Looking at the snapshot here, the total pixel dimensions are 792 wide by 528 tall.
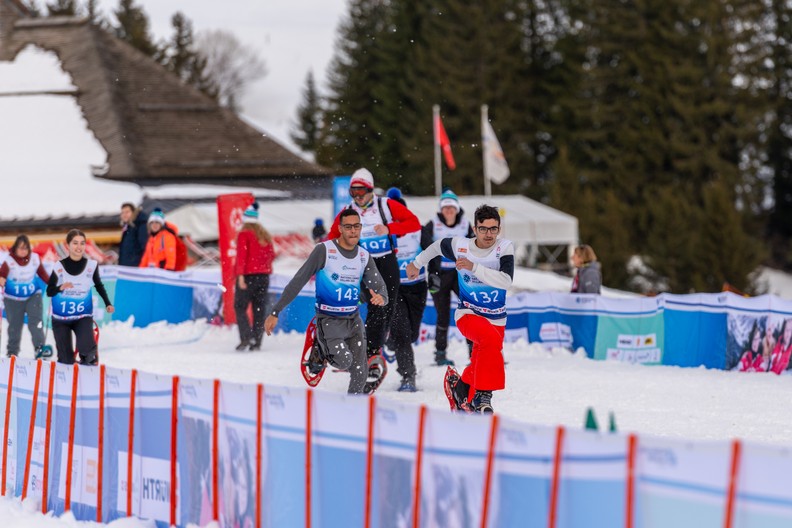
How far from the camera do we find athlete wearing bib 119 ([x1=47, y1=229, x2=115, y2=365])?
32.9 feet

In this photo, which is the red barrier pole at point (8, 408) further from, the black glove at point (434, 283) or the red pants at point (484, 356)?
the black glove at point (434, 283)

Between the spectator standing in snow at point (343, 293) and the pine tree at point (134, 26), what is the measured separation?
63.1 metres

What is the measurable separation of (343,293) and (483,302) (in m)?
1.17

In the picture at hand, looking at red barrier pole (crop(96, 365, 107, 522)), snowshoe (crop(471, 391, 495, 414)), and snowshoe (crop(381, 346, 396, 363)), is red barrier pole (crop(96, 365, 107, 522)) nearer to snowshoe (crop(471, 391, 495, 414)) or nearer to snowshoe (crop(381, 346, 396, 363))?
snowshoe (crop(471, 391, 495, 414))

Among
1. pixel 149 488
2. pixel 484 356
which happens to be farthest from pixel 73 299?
pixel 149 488

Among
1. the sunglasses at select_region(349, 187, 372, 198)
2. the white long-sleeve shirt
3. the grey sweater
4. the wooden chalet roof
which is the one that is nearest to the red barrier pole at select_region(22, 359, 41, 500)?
the grey sweater

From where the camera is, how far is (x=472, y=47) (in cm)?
5453

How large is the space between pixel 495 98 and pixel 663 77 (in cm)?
803

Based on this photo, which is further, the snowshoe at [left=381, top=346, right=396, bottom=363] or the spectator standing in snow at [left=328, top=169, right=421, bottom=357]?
the snowshoe at [left=381, top=346, right=396, bottom=363]

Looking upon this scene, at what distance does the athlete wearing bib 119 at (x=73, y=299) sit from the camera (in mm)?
10031

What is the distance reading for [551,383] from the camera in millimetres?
10914

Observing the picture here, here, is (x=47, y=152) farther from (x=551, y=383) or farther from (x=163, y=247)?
(x=551, y=383)

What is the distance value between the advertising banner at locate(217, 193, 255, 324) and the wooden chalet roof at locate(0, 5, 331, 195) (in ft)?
75.5

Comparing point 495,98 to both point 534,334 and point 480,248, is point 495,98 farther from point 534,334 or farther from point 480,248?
point 480,248
